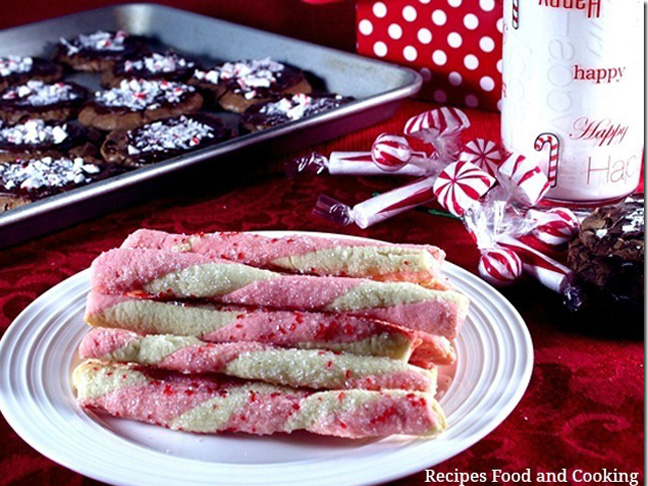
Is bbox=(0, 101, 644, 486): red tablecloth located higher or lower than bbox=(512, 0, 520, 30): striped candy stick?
lower

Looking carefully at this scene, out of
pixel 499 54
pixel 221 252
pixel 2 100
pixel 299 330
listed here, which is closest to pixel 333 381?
pixel 299 330

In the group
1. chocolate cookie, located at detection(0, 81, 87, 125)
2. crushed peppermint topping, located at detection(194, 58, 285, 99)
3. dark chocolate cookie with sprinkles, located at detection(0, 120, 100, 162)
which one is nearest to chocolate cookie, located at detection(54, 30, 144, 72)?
chocolate cookie, located at detection(0, 81, 87, 125)

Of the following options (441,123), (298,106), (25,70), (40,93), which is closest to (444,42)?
(298,106)

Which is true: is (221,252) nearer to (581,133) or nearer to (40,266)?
(40,266)

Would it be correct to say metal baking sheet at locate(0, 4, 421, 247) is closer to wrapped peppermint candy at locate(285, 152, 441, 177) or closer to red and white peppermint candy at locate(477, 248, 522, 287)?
wrapped peppermint candy at locate(285, 152, 441, 177)

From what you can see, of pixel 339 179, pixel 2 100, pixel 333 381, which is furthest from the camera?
pixel 2 100

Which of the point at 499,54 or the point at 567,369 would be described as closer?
the point at 567,369

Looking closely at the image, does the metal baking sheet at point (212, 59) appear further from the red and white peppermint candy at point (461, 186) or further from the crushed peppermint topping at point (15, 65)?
the red and white peppermint candy at point (461, 186)
